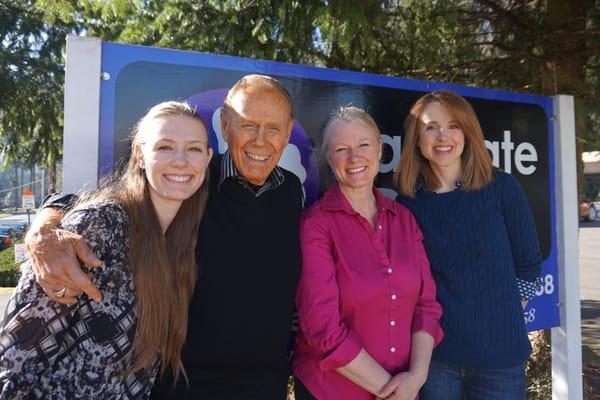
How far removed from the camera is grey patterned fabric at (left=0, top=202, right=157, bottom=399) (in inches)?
54.5

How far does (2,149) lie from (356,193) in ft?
20.7

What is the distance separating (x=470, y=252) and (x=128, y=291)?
1.42 meters

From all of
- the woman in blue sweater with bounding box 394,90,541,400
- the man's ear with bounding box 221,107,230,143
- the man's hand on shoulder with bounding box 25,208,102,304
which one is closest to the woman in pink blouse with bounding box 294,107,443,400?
the woman in blue sweater with bounding box 394,90,541,400

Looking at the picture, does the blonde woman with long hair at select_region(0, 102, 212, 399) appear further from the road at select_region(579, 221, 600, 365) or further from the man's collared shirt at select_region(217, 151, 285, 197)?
the road at select_region(579, 221, 600, 365)

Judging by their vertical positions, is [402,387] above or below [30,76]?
below

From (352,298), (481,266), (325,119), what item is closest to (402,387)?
(352,298)

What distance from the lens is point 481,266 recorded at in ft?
6.98

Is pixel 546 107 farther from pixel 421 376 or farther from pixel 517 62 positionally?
pixel 421 376

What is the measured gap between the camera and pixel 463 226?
2.17 m

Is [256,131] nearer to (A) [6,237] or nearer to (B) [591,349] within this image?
(B) [591,349]

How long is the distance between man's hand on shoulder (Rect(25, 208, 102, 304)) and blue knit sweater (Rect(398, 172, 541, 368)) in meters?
1.41

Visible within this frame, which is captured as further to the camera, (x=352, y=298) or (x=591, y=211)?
(x=591, y=211)

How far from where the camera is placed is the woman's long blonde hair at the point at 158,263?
5.17ft

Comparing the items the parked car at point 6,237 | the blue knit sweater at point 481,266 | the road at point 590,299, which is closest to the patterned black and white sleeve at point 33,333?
the blue knit sweater at point 481,266
